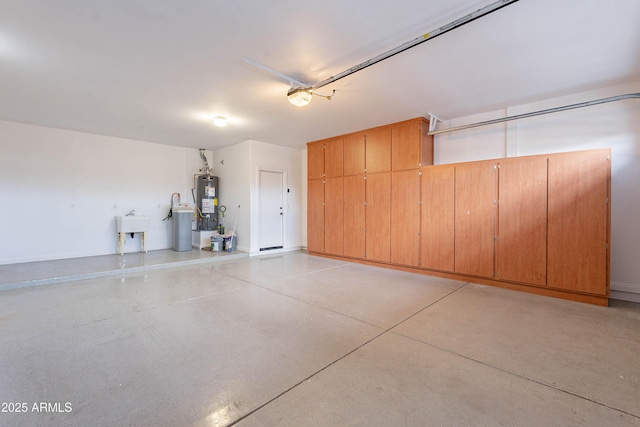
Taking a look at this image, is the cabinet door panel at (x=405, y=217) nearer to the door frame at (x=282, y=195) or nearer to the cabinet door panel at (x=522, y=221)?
the cabinet door panel at (x=522, y=221)

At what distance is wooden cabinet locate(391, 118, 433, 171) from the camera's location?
535 cm

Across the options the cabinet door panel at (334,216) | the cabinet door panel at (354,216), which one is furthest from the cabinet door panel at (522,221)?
the cabinet door panel at (334,216)

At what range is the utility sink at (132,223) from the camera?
6.50 metres

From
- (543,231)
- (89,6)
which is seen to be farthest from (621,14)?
(89,6)

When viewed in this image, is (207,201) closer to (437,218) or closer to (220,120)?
(220,120)

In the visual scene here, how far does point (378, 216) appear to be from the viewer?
5.98m

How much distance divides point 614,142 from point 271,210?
261 inches

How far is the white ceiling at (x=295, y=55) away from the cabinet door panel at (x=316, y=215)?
2.39m

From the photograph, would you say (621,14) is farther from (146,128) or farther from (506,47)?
(146,128)

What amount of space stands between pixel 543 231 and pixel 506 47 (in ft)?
8.68

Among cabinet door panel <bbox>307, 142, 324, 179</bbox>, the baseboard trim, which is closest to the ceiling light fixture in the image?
cabinet door panel <bbox>307, 142, 324, 179</bbox>

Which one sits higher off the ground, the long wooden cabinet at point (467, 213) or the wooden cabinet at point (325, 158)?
the wooden cabinet at point (325, 158)

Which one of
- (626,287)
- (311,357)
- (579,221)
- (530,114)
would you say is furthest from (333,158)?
(626,287)

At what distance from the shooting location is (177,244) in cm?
722
